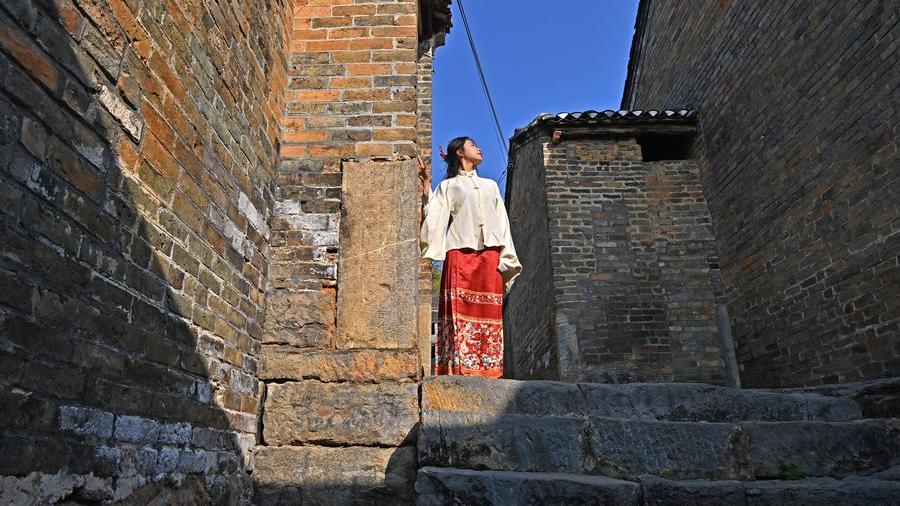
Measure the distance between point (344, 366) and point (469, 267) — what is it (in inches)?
47.6

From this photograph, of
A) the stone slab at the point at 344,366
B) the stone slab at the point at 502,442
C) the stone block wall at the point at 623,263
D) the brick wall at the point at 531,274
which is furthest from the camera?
the brick wall at the point at 531,274

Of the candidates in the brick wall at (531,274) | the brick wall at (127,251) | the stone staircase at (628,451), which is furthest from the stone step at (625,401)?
the brick wall at (531,274)

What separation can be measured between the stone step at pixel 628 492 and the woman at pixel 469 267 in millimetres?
1148

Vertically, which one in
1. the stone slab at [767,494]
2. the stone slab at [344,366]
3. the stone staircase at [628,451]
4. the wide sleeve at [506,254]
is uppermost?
the wide sleeve at [506,254]

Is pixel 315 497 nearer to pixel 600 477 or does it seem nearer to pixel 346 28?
pixel 600 477

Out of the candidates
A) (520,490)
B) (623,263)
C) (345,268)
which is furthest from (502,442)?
(623,263)

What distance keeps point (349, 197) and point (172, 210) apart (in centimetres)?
108

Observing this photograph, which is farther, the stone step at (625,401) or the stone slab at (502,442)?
the stone step at (625,401)

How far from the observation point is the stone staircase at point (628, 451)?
2139 mm

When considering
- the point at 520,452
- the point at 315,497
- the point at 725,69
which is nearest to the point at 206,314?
the point at 315,497

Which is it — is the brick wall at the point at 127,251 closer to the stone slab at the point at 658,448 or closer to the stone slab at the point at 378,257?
the stone slab at the point at 378,257

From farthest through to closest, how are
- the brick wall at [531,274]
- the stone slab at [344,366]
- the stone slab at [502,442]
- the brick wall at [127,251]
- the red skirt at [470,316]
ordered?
the brick wall at [531,274] < the red skirt at [470,316] < the stone slab at [344,366] < the stone slab at [502,442] < the brick wall at [127,251]

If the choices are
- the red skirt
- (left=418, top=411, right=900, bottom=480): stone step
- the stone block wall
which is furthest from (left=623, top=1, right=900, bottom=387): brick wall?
the red skirt

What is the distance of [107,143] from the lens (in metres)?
1.67
